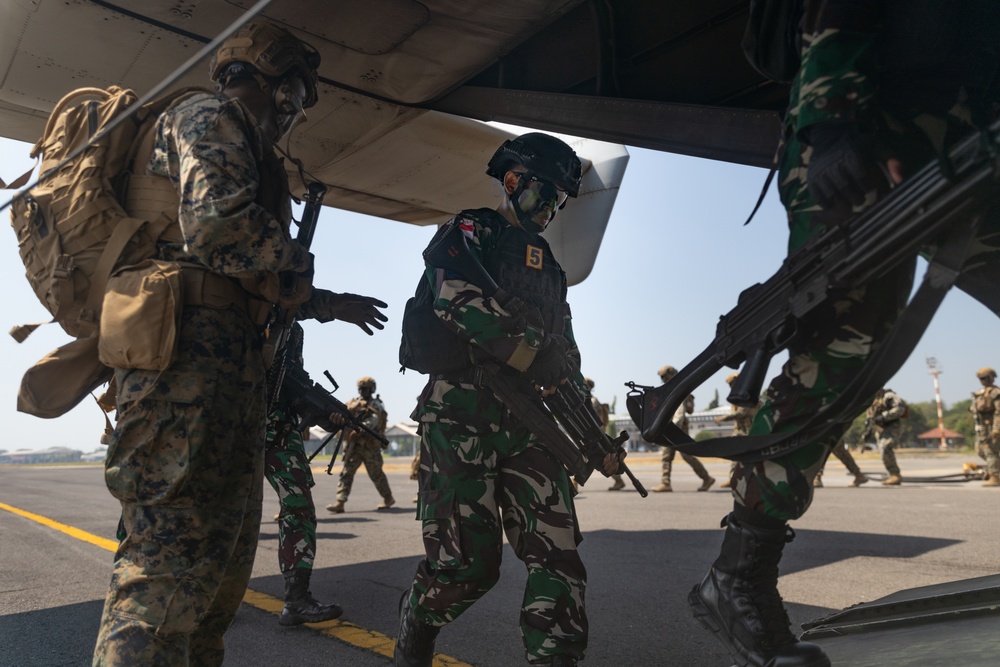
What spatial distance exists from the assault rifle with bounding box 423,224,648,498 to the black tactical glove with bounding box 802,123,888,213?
1.09m

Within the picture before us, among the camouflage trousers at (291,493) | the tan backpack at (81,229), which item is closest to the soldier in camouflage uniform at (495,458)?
the tan backpack at (81,229)

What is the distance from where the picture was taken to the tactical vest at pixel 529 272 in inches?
100

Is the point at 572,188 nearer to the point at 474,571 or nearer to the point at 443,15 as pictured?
the point at 443,15

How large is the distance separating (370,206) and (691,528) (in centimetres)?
408

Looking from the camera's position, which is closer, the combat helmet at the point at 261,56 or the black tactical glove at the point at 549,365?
the combat helmet at the point at 261,56

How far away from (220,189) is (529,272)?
3.82 feet

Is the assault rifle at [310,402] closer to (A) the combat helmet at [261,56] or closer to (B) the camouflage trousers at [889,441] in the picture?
(A) the combat helmet at [261,56]

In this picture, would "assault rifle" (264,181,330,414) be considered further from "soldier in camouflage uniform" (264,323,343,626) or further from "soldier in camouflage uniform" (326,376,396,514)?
"soldier in camouflage uniform" (326,376,396,514)

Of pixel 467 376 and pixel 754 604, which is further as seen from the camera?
pixel 467 376

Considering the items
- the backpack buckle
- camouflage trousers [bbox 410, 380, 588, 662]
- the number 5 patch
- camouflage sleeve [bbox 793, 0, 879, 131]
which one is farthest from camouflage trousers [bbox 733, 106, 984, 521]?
the backpack buckle

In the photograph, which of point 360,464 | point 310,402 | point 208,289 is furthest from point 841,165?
point 360,464

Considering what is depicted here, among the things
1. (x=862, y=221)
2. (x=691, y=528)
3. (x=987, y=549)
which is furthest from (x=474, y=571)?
(x=691, y=528)

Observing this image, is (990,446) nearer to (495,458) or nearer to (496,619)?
(496,619)

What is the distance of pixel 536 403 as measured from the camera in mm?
2420
